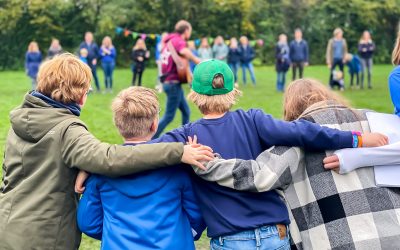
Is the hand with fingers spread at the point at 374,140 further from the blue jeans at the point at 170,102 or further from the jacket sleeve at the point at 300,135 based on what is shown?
the blue jeans at the point at 170,102

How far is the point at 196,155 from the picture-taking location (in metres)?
2.89

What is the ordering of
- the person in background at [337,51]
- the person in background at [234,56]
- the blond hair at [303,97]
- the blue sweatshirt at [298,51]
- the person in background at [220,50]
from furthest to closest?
the person in background at [220,50], the person in background at [234,56], the blue sweatshirt at [298,51], the person in background at [337,51], the blond hair at [303,97]

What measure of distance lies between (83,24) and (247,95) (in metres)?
22.6

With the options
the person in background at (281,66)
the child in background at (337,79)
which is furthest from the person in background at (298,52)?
the child in background at (337,79)

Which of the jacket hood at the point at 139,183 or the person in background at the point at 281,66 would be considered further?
the person in background at the point at 281,66

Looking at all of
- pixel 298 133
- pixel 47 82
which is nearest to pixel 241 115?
pixel 298 133

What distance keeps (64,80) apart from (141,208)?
0.79 m

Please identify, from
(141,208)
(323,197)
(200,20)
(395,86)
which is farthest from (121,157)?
(200,20)

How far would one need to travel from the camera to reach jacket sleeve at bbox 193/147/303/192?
9.64ft

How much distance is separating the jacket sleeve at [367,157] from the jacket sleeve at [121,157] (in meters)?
0.85

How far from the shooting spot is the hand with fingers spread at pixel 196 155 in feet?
9.48

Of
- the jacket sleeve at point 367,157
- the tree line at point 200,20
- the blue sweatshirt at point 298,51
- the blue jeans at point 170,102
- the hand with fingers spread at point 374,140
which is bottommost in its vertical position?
the tree line at point 200,20

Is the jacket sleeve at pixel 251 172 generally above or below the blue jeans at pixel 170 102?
above

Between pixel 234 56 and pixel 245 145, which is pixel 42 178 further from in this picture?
pixel 234 56
